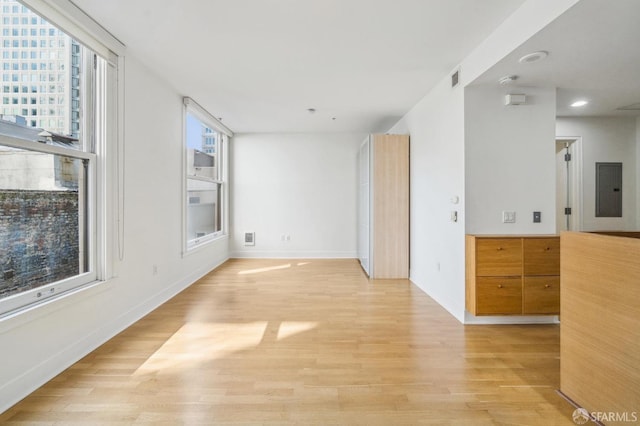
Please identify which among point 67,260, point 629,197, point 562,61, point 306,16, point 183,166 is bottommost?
point 67,260

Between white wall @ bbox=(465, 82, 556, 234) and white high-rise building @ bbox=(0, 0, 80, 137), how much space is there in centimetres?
362

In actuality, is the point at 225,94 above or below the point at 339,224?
above

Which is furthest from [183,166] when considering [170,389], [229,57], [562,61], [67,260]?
[562,61]

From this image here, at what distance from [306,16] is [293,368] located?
2.68 metres

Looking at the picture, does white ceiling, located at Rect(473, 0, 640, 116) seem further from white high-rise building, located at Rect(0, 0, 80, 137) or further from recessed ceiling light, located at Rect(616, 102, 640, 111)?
white high-rise building, located at Rect(0, 0, 80, 137)

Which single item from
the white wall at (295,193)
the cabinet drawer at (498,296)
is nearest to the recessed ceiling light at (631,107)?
the cabinet drawer at (498,296)

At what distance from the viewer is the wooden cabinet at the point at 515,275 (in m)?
2.89

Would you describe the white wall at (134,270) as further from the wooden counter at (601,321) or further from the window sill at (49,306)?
the wooden counter at (601,321)

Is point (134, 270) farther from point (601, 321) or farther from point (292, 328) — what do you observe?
point (601, 321)

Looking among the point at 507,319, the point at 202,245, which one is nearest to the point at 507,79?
the point at 507,319

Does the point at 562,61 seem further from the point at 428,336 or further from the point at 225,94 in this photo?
the point at 225,94

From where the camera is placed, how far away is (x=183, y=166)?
13.7 feet

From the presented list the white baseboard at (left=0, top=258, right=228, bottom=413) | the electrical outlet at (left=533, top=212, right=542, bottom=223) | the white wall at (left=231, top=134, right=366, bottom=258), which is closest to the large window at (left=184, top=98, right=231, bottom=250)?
the white wall at (left=231, top=134, right=366, bottom=258)

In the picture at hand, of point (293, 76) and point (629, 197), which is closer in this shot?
point (293, 76)
